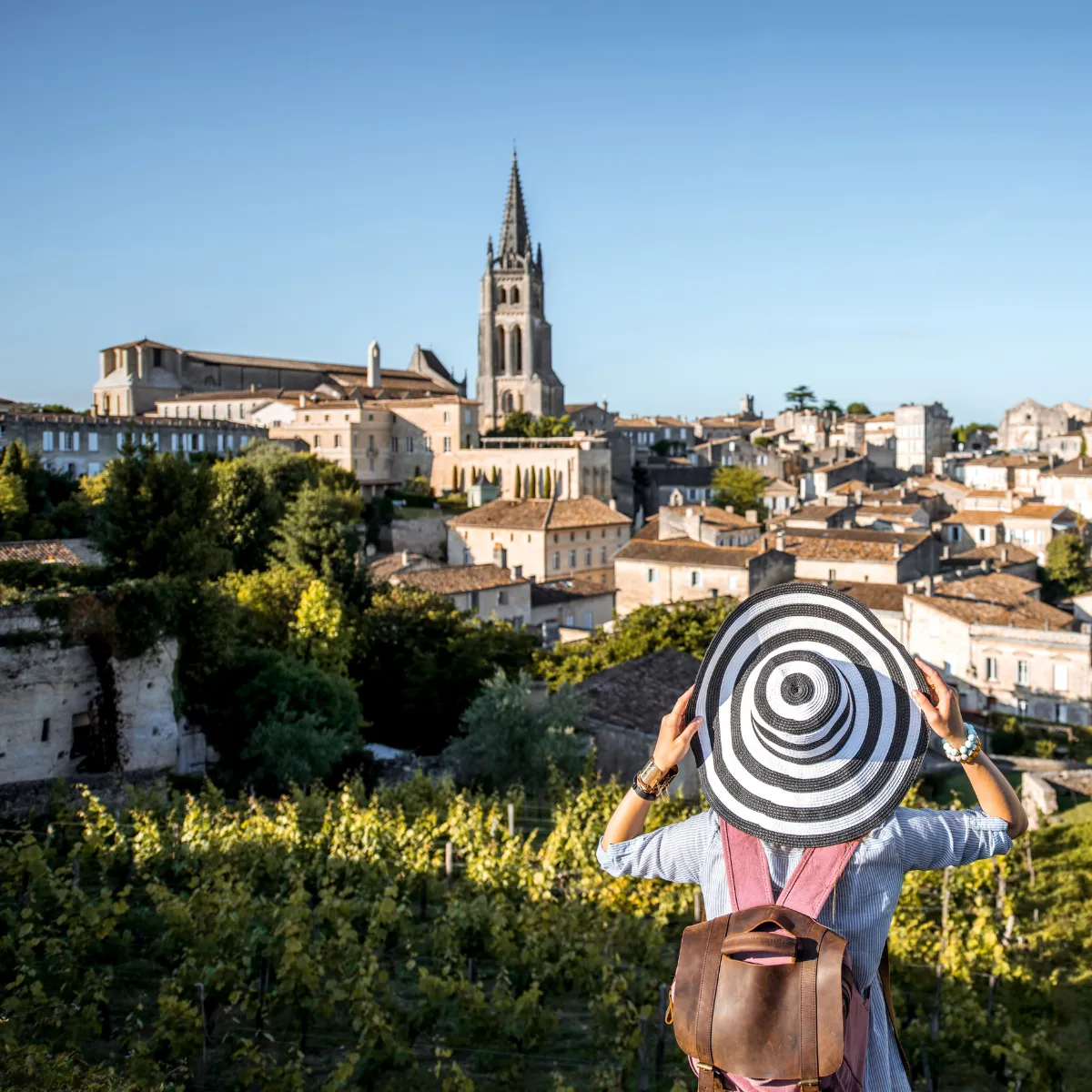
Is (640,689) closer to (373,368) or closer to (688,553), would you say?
(688,553)

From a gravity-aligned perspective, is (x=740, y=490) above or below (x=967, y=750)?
below

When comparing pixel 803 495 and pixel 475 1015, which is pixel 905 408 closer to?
pixel 803 495

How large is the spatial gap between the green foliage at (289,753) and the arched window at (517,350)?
67.6m

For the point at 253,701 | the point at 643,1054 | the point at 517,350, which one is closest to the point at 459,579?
the point at 253,701

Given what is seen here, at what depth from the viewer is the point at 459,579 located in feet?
106

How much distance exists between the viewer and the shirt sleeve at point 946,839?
287 cm

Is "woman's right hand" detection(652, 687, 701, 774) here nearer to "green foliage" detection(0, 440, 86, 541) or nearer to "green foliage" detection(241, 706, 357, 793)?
"green foliage" detection(241, 706, 357, 793)

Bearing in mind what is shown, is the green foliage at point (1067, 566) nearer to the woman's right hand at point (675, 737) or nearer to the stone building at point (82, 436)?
the stone building at point (82, 436)

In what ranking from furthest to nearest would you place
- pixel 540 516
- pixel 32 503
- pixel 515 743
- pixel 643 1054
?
pixel 540 516, pixel 32 503, pixel 515 743, pixel 643 1054

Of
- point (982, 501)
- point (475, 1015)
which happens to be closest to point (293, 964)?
point (475, 1015)

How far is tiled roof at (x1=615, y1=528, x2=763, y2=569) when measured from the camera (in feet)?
119

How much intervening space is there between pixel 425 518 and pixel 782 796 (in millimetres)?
44797

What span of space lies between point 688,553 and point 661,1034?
29.6 meters

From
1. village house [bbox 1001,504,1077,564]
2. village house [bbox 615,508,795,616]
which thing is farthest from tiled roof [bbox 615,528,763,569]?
village house [bbox 1001,504,1077,564]
